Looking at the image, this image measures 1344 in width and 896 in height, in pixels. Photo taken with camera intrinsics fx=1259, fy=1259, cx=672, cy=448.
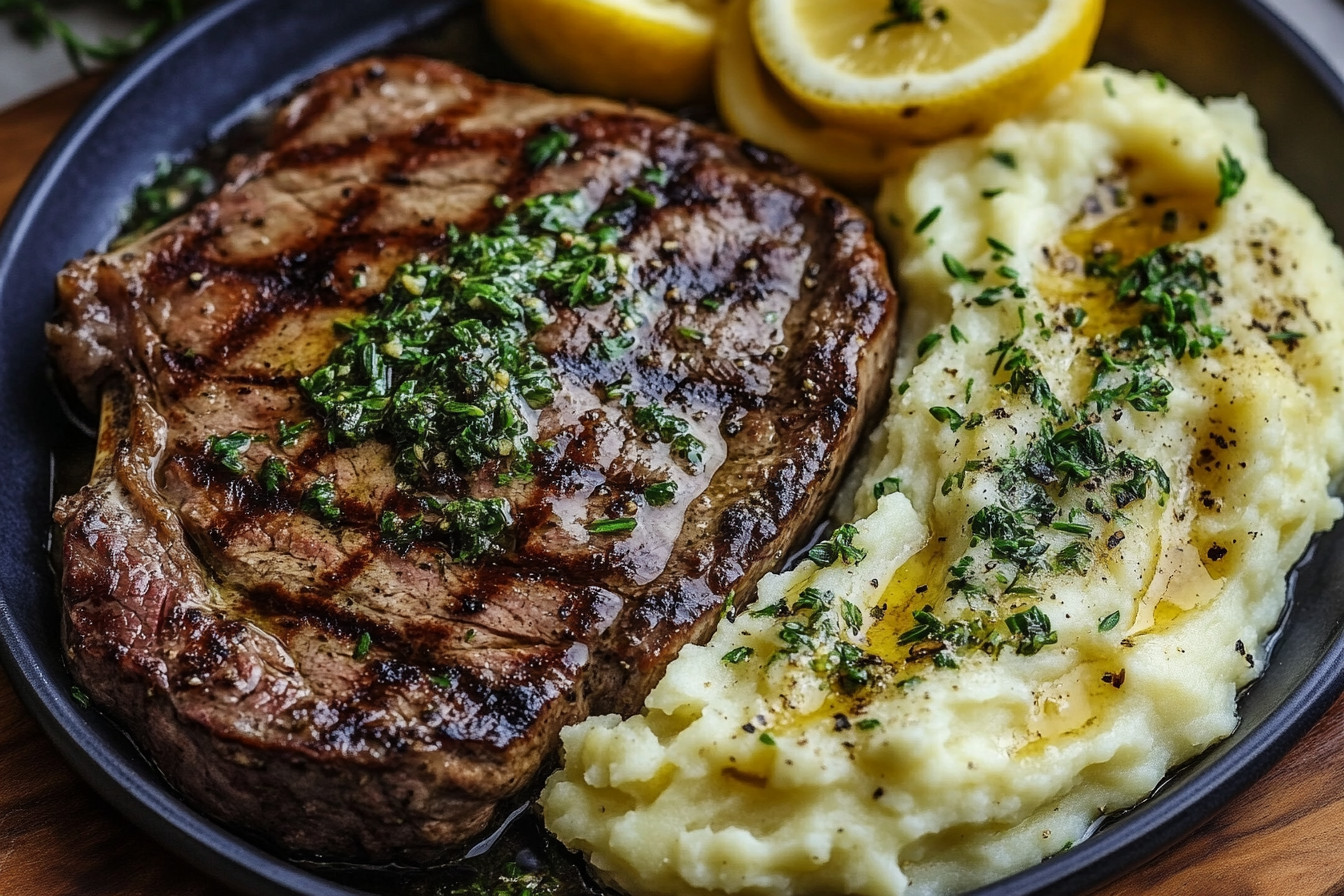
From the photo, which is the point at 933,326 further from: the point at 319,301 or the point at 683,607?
the point at 319,301

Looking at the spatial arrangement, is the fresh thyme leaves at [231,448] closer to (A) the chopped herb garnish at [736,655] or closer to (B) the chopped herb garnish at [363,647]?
(B) the chopped herb garnish at [363,647]

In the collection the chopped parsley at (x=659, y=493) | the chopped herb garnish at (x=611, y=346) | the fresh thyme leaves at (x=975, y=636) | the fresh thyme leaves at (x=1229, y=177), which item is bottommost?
the fresh thyme leaves at (x=975, y=636)

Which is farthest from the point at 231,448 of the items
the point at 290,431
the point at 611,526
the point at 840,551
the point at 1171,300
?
the point at 1171,300

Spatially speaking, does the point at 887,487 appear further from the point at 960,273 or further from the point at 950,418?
the point at 960,273

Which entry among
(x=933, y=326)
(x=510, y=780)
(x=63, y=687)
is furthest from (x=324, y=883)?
(x=933, y=326)

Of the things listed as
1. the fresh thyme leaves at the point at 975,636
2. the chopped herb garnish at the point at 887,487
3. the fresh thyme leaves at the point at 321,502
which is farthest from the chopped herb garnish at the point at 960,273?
the fresh thyme leaves at the point at 321,502

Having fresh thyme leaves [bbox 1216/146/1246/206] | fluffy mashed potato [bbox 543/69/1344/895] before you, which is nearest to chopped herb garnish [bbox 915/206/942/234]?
fluffy mashed potato [bbox 543/69/1344/895]

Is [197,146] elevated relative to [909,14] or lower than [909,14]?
lower
